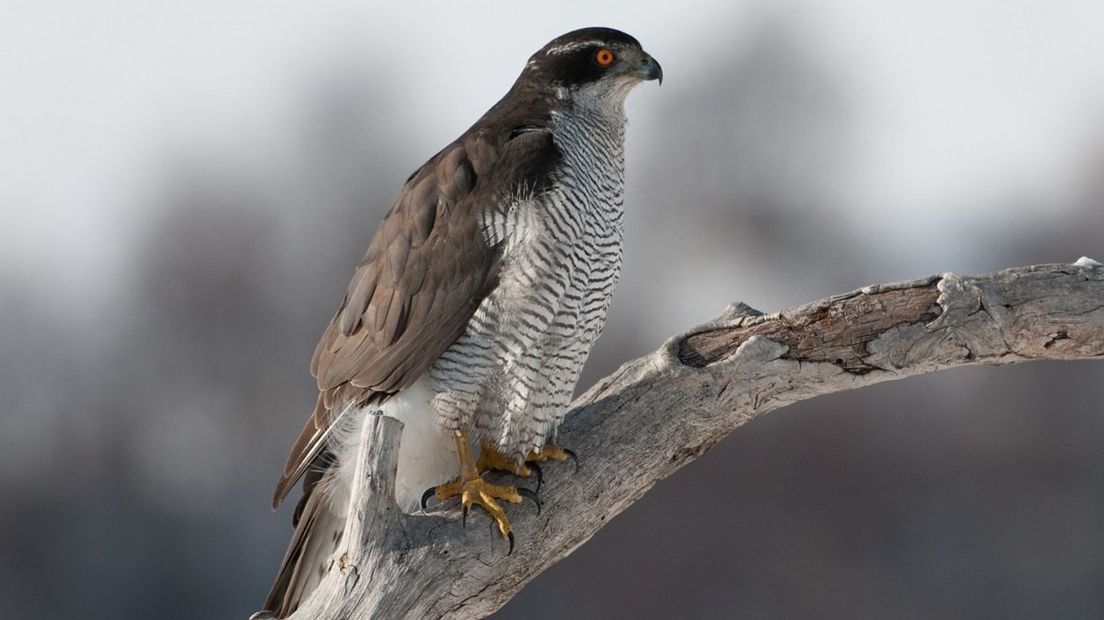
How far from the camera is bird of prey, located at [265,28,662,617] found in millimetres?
6828

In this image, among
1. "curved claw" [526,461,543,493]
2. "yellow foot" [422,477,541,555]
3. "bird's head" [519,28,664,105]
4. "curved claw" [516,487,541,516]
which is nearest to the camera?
"yellow foot" [422,477,541,555]

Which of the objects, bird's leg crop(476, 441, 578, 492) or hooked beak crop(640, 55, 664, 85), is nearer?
bird's leg crop(476, 441, 578, 492)

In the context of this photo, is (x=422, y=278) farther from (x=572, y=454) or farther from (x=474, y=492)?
(x=572, y=454)

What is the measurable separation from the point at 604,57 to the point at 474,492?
81.7 inches

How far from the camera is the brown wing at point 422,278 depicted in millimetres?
6820

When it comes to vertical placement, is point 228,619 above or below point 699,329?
below

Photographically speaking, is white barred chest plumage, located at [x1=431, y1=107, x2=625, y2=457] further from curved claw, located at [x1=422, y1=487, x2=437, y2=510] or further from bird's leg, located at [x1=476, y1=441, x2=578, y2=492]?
curved claw, located at [x1=422, y1=487, x2=437, y2=510]

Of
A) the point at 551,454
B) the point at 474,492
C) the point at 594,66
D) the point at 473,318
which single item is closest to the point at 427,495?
the point at 474,492

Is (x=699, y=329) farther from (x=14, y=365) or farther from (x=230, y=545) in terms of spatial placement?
(x=14, y=365)

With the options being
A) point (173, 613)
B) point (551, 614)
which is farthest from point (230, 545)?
point (551, 614)

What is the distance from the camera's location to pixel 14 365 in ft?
106

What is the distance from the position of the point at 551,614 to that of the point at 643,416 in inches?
829

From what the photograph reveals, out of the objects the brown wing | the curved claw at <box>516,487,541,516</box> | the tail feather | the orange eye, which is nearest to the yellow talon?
the curved claw at <box>516,487,541,516</box>

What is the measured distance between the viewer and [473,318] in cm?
686
